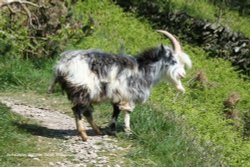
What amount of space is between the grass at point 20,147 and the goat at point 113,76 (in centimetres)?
59

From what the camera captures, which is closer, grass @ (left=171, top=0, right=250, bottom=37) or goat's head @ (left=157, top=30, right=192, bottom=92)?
goat's head @ (left=157, top=30, right=192, bottom=92)

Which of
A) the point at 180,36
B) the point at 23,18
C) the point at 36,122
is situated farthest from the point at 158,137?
the point at 180,36

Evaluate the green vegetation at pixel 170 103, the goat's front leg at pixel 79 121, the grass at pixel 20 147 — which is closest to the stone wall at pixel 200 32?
the green vegetation at pixel 170 103

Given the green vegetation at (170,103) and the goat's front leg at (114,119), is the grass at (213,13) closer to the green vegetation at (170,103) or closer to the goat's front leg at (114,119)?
the green vegetation at (170,103)

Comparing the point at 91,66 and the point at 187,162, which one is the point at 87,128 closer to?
the point at 91,66

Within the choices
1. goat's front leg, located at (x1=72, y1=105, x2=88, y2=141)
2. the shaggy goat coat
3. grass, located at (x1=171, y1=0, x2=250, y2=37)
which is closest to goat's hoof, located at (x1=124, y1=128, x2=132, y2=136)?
the shaggy goat coat

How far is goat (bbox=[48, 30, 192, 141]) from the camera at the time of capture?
7.46 metres

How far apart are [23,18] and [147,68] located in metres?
5.46

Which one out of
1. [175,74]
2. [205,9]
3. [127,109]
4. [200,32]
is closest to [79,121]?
[127,109]

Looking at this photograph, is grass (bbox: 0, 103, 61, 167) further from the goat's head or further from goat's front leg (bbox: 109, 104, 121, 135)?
the goat's head

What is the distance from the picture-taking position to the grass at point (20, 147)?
268 inches

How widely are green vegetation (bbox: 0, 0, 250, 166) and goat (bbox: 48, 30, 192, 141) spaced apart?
1.75ft

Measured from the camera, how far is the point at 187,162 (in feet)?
23.7

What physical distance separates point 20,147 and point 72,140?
80 centimetres
